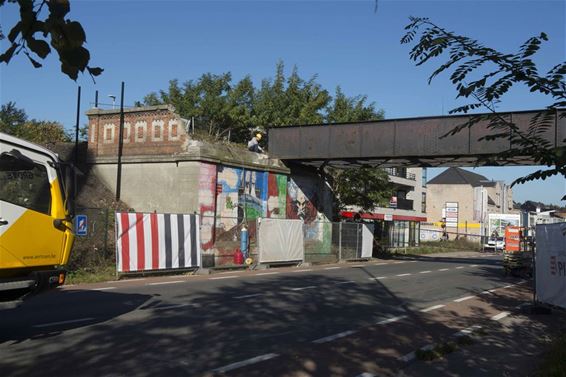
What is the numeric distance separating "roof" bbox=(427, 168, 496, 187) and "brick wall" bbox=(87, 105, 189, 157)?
227ft

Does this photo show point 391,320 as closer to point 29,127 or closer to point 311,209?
point 311,209

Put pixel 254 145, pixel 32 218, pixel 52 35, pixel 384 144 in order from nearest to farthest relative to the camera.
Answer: pixel 52 35 < pixel 32 218 < pixel 384 144 < pixel 254 145

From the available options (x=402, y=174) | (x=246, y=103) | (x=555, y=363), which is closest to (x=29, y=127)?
(x=246, y=103)

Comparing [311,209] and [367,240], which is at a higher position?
[311,209]

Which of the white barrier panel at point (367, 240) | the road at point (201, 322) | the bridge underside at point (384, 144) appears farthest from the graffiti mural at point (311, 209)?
the road at point (201, 322)

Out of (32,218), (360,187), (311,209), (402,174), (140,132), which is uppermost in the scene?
(402,174)

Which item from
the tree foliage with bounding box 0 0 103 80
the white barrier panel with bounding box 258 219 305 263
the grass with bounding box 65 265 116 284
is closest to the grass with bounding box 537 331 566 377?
the tree foliage with bounding box 0 0 103 80

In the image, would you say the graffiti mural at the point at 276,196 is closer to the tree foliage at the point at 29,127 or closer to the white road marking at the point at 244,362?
the tree foliage at the point at 29,127

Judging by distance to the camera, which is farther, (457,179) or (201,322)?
(457,179)

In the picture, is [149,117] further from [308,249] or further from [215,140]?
[308,249]

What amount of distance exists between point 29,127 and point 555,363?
38569 mm

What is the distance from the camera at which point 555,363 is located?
6.61m

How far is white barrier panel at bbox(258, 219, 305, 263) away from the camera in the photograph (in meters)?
22.5

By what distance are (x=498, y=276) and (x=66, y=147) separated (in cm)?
2220
